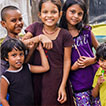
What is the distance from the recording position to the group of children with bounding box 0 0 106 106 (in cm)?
150

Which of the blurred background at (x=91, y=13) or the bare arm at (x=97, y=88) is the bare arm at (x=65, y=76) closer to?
the bare arm at (x=97, y=88)

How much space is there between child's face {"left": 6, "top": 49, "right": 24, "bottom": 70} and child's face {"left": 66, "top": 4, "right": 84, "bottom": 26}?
0.57 metres

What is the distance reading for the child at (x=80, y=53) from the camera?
171 centimetres

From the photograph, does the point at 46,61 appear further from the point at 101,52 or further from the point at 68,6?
the point at 68,6

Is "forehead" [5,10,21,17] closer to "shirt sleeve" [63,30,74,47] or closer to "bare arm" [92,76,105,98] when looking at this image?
"shirt sleeve" [63,30,74,47]

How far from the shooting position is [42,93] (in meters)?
1.56

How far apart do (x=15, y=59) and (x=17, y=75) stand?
0.13m

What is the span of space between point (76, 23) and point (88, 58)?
0.35m

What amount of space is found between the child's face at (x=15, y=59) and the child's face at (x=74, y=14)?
1.86 ft

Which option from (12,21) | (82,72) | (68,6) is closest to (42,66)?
(82,72)

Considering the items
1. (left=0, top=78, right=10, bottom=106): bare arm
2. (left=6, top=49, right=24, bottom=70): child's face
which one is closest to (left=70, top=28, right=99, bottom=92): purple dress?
(left=6, top=49, right=24, bottom=70): child's face

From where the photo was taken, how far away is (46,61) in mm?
1517

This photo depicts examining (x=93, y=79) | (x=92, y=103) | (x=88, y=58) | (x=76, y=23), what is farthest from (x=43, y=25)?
(x=92, y=103)

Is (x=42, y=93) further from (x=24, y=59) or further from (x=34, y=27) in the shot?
(x=34, y=27)
